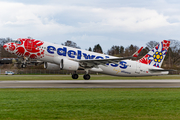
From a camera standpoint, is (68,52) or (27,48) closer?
(27,48)

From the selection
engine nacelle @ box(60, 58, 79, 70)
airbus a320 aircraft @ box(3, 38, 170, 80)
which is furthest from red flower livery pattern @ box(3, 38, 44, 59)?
engine nacelle @ box(60, 58, 79, 70)

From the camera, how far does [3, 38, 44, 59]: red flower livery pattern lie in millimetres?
34562

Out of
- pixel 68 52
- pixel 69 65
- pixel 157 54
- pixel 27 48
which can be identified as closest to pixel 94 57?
pixel 68 52

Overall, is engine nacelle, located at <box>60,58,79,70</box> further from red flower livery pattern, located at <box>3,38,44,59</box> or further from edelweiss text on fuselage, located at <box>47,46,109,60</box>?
red flower livery pattern, located at <box>3,38,44,59</box>

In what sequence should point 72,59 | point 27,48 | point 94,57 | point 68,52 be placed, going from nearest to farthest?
point 27,48 < point 72,59 < point 68,52 < point 94,57

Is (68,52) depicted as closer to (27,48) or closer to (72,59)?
(72,59)

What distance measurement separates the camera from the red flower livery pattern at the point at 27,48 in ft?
113

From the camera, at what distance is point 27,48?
1359 inches

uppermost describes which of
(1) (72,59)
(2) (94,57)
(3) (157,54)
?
(3) (157,54)

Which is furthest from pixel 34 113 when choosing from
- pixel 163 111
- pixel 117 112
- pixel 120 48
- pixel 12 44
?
pixel 120 48

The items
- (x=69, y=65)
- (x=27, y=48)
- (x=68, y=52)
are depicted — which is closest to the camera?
(x=69, y=65)

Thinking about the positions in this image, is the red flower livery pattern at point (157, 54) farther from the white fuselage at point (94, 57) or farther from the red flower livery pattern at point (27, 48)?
the red flower livery pattern at point (27, 48)

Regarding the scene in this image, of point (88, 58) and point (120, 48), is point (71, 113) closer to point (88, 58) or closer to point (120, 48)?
point (88, 58)

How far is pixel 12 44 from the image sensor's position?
34812 mm
